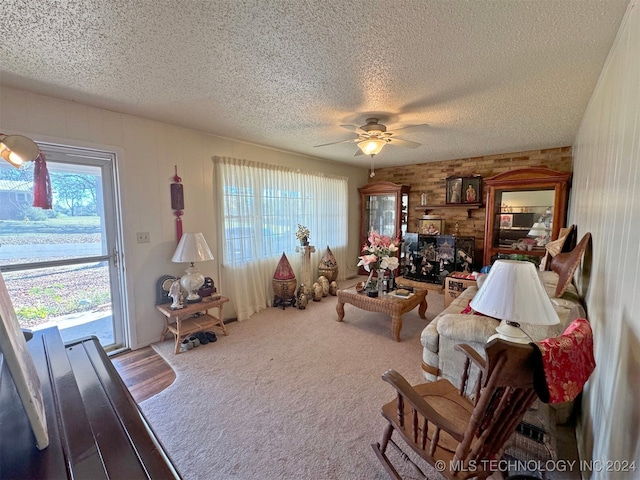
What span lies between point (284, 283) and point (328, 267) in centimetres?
103

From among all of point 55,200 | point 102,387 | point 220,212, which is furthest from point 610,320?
point 55,200

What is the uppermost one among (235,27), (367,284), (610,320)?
(235,27)

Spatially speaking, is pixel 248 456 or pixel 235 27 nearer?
pixel 235 27

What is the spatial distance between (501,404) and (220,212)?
131 inches

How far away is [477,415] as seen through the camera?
995 millimetres

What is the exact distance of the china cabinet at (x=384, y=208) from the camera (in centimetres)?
551

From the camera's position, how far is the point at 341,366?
8.39 ft

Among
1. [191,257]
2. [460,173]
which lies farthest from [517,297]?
[460,173]

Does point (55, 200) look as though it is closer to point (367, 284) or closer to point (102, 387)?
point (102, 387)

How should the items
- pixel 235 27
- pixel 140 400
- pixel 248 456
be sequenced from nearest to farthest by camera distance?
pixel 235 27
pixel 248 456
pixel 140 400

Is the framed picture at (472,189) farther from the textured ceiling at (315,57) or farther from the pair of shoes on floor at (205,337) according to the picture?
the pair of shoes on floor at (205,337)

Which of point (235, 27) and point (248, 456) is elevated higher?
point (235, 27)

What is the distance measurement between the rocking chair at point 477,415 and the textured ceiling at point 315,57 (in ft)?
5.04

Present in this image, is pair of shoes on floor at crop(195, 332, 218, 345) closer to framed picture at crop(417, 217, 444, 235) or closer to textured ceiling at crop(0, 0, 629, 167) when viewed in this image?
textured ceiling at crop(0, 0, 629, 167)
